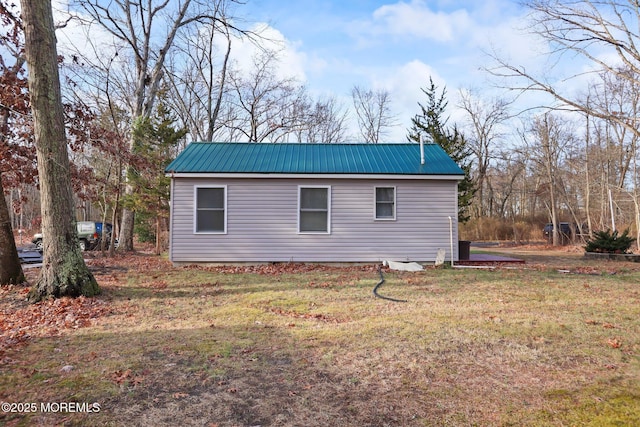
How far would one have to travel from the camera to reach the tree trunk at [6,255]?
6.94 metres

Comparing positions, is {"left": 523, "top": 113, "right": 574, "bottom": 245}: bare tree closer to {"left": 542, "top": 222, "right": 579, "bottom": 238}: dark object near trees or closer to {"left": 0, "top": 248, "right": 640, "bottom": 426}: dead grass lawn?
{"left": 542, "top": 222, "right": 579, "bottom": 238}: dark object near trees

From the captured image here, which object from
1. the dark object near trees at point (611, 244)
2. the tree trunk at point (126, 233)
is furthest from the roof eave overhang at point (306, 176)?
the tree trunk at point (126, 233)

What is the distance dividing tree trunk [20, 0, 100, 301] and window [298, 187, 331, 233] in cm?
558

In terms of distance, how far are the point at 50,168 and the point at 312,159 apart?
259 inches

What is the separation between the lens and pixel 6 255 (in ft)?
23.2

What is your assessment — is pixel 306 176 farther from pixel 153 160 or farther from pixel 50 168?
pixel 153 160

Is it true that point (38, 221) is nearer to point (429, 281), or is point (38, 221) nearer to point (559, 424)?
point (429, 281)

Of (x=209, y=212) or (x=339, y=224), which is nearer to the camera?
(x=209, y=212)

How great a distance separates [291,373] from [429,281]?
17.7 ft

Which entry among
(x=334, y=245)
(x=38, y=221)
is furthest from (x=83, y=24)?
(x=334, y=245)

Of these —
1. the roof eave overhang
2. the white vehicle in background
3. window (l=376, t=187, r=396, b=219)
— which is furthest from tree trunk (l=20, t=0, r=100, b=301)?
the white vehicle in background

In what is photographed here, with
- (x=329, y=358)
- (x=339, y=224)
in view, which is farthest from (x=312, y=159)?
(x=329, y=358)

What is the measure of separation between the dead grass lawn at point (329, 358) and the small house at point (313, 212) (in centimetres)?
375

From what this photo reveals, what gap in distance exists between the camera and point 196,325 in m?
5.00
